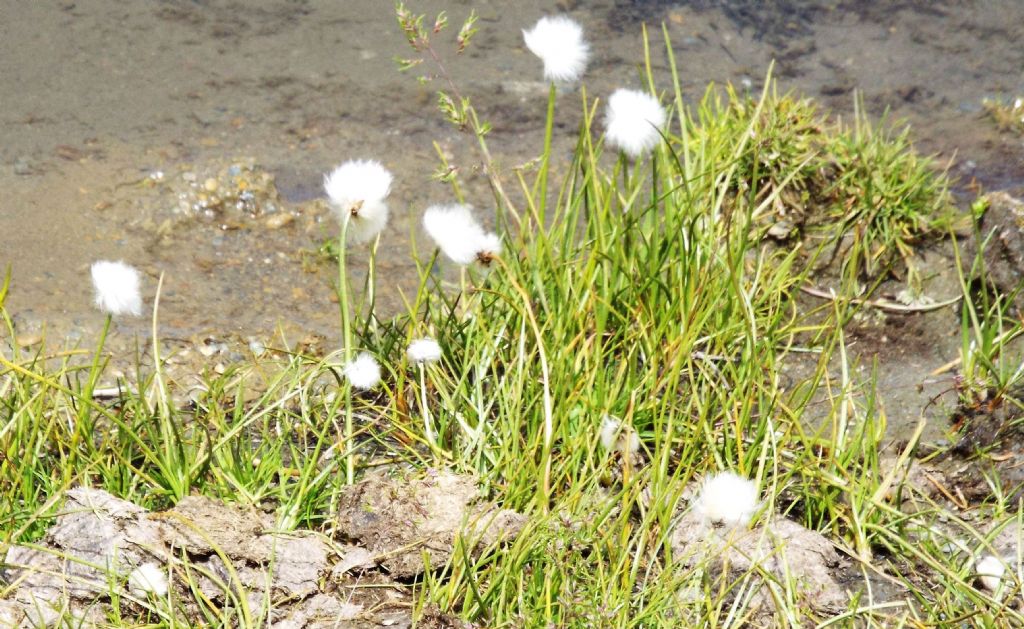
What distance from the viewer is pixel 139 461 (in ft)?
7.97

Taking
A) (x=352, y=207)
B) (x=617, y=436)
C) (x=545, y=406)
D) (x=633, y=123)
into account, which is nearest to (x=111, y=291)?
(x=352, y=207)

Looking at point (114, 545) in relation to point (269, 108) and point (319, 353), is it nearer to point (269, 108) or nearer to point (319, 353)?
Answer: point (319, 353)

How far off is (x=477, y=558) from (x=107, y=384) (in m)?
1.24

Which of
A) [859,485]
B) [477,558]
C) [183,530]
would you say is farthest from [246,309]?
[859,485]

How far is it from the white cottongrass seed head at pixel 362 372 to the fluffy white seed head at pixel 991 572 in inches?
56.6

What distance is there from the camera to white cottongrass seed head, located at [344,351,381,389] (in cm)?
239

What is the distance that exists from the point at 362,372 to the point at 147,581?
0.69 metres

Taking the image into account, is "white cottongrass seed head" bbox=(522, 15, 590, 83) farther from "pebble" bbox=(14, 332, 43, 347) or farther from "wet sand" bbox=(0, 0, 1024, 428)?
"pebble" bbox=(14, 332, 43, 347)

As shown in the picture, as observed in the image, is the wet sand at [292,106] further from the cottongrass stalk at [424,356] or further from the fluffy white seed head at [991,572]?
the fluffy white seed head at [991,572]

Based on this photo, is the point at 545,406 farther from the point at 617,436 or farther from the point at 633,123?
the point at 633,123

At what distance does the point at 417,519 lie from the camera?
2.18 m

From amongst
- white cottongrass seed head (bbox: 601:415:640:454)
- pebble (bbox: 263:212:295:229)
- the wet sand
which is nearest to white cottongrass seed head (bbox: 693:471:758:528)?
white cottongrass seed head (bbox: 601:415:640:454)

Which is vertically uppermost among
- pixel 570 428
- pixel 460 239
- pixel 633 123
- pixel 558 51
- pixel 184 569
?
pixel 558 51

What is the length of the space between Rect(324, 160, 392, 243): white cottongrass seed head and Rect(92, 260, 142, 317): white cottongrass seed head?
0.50 m
